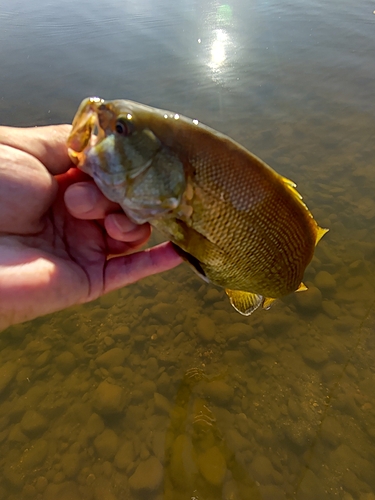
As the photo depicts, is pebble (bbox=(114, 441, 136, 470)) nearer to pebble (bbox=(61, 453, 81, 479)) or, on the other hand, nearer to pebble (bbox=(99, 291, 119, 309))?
pebble (bbox=(61, 453, 81, 479))

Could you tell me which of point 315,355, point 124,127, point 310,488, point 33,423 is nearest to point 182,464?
point 310,488

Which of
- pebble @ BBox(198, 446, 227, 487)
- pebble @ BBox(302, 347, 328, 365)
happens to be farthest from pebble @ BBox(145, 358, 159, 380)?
pebble @ BBox(302, 347, 328, 365)

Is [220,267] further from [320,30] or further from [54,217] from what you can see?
[320,30]

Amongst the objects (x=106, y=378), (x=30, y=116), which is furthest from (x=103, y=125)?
(x=30, y=116)

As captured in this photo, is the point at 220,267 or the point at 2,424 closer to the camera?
the point at 220,267

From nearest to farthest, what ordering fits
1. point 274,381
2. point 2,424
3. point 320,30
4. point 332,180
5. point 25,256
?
point 25,256, point 2,424, point 274,381, point 332,180, point 320,30

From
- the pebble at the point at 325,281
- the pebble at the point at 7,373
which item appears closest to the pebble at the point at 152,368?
the pebble at the point at 7,373
